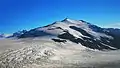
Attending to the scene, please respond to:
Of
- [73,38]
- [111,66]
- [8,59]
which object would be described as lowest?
[111,66]

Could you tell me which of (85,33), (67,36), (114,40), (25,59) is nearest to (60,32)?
(67,36)

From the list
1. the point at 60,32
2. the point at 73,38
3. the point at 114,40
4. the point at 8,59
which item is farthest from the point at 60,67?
the point at 114,40

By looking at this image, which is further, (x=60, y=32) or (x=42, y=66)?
(x=60, y=32)

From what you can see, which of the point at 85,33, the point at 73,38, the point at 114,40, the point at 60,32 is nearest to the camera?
the point at 73,38

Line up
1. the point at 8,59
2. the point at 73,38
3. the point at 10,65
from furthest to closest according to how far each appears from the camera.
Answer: the point at 73,38
the point at 8,59
the point at 10,65

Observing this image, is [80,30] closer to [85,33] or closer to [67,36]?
[85,33]

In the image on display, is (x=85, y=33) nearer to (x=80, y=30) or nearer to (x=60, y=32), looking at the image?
(x=80, y=30)

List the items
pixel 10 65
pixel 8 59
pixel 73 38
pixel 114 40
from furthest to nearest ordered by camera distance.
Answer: pixel 114 40, pixel 73 38, pixel 8 59, pixel 10 65

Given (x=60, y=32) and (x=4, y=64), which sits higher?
(x=60, y=32)

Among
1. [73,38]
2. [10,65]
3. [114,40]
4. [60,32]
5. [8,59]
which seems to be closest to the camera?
[10,65]
